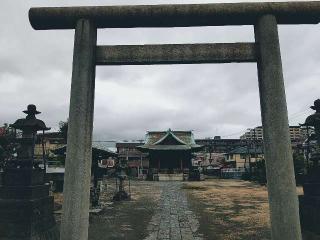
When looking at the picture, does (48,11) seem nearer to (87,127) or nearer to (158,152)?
(87,127)

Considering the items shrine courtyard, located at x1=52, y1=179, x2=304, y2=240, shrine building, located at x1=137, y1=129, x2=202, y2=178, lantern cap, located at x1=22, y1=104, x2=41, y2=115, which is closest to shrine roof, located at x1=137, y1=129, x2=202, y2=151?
shrine building, located at x1=137, y1=129, x2=202, y2=178

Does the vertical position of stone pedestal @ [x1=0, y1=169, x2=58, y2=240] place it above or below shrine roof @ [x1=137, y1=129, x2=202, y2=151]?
below

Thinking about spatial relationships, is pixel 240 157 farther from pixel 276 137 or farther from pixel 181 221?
pixel 276 137

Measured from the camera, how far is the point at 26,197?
7.46 metres

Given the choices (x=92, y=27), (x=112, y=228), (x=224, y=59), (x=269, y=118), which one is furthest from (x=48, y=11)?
(x=112, y=228)

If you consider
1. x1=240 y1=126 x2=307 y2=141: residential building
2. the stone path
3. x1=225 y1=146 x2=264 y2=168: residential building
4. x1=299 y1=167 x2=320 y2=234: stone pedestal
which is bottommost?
the stone path

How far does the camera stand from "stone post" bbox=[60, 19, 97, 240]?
466 centimetres

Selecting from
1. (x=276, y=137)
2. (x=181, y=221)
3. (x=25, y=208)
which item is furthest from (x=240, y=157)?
(x=276, y=137)

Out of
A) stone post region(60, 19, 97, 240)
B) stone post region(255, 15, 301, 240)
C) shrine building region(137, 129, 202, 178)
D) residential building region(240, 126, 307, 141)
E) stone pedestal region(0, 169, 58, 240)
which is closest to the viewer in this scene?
stone post region(255, 15, 301, 240)

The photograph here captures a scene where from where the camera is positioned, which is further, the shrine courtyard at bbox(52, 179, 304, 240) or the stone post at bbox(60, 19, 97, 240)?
the shrine courtyard at bbox(52, 179, 304, 240)

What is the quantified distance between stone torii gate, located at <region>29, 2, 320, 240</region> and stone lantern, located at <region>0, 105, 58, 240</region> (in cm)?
316

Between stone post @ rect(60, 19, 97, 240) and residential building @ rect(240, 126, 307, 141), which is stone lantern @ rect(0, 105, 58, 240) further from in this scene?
residential building @ rect(240, 126, 307, 141)

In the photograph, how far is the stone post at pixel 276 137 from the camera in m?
4.55

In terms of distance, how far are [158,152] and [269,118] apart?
31.7 m
